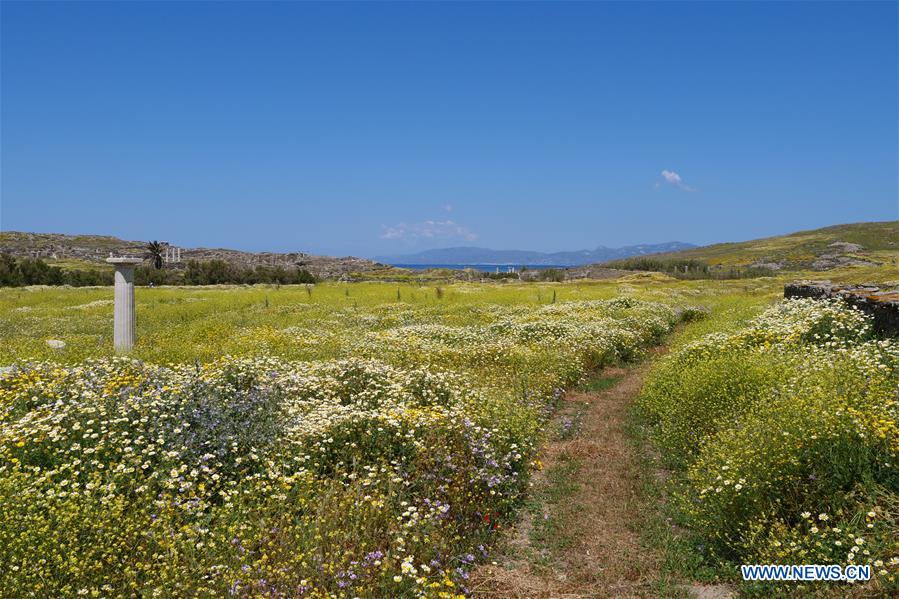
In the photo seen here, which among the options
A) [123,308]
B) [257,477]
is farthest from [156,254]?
[257,477]

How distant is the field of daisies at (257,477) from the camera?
4488mm

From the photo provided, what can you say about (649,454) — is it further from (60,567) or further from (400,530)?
(60,567)

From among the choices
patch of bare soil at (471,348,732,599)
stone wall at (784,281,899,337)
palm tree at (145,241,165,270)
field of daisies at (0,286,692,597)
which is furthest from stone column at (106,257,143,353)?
stone wall at (784,281,899,337)

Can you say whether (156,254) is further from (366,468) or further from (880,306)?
(880,306)

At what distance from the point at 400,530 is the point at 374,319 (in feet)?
69.9

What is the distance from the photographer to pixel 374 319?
26484mm

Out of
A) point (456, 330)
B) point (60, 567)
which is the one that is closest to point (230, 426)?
point (60, 567)

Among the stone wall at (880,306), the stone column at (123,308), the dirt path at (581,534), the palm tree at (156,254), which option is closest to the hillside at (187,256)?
the palm tree at (156,254)

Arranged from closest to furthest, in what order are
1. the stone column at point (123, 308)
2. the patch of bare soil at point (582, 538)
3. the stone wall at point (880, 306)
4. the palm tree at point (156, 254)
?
the patch of bare soil at point (582, 538) → the stone wall at point (880, 306) → the stone column at point (123, 308) → the palm tree at point (156, 254)

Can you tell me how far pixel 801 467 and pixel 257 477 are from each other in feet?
21.1

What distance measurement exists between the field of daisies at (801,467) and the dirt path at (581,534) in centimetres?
78

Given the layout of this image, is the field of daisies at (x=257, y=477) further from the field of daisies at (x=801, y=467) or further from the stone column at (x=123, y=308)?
the stone column at (x=123, y=308)

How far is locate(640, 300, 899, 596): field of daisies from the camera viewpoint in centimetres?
468

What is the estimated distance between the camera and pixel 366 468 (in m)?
6.55
